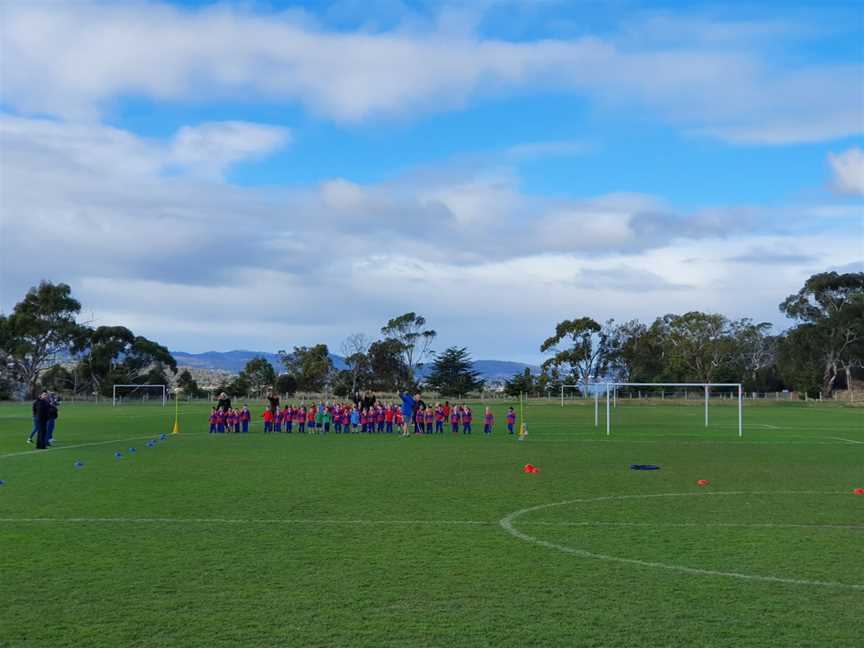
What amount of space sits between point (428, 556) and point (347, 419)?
25466mm

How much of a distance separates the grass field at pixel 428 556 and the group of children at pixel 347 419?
14524mm

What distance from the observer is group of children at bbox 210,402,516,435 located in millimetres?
33938

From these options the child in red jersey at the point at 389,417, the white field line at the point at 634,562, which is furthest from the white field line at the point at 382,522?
the child in red jersey at the point at 389,417

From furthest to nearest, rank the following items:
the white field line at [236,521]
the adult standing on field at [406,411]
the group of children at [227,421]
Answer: the group of children at [227,421], the adult standing on field at [406,411], the white field line at [236,521]

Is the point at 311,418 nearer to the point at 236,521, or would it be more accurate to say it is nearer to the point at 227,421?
the point at 227,421

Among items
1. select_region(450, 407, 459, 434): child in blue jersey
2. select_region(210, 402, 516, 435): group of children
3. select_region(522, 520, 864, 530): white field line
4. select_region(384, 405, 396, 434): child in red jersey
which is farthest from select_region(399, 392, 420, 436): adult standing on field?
select_region(522, 520, 864, 530): white field line

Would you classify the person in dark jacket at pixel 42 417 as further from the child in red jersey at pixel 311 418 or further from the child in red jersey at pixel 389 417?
the child in red jersey at pixel 389 417

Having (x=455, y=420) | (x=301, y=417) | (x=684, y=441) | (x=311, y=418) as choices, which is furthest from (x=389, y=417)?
(x=684, y=441)

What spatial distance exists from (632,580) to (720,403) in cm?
7268

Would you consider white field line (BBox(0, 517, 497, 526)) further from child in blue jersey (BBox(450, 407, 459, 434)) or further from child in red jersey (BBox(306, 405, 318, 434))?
child in blue jersey (BBox(450, 407, 459, 434))

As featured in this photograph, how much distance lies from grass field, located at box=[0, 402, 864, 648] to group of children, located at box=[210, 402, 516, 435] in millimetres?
14524

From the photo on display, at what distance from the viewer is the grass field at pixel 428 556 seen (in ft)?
22.0

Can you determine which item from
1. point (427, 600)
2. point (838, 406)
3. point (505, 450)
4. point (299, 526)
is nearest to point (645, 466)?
point (505, 450)

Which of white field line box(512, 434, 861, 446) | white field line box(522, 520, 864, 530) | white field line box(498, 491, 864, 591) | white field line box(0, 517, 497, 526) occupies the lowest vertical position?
white field line box(0, 517, 497, 526)
